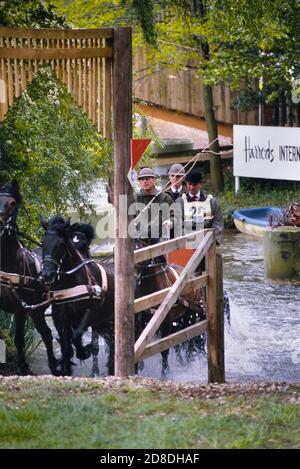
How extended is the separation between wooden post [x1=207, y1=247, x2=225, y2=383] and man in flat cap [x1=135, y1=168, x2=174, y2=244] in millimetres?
1262

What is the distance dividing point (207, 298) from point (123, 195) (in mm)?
2090

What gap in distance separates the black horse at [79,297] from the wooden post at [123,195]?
156 cm

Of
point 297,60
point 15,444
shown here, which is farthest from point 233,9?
point 297,60

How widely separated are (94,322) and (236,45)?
1389cm

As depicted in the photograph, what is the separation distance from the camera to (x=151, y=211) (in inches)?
520

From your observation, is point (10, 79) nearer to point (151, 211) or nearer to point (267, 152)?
point (151, 211)

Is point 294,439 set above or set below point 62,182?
below

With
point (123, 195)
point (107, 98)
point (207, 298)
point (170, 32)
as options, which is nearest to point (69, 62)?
point (107, 98)

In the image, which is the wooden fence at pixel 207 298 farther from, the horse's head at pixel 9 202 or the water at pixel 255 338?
the horse's head at pixel 9 202

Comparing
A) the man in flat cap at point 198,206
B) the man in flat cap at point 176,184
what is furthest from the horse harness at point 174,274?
the man in flat cap at point 176,184

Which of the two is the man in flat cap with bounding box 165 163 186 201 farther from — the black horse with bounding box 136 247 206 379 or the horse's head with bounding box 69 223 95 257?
the horse's head with bounding box 69 223 95 257

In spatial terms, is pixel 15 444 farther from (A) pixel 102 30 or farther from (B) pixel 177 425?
(A) pixel 102 30

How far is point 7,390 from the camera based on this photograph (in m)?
8.94

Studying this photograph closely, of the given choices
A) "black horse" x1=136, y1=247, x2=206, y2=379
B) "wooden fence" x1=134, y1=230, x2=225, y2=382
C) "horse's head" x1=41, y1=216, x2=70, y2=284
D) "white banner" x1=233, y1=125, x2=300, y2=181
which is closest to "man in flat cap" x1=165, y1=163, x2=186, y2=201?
"black horse" x1=136, y1=247, x2=206, y2=379
